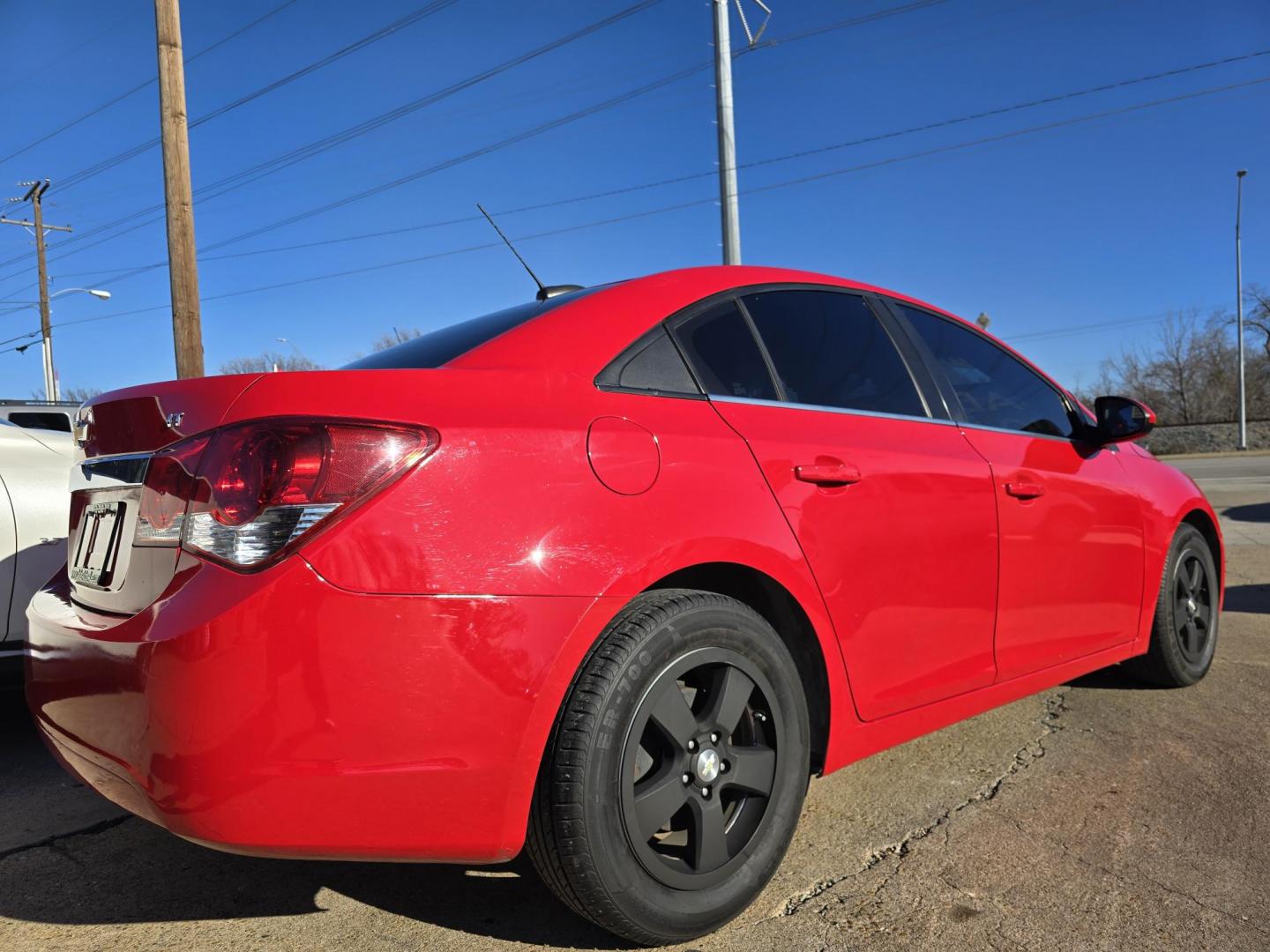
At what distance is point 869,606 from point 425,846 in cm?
123

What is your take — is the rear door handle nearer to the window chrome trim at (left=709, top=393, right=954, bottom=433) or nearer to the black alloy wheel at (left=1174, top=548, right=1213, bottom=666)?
the window chrome trim at (left=709, top=393, right=954, bottom=433)

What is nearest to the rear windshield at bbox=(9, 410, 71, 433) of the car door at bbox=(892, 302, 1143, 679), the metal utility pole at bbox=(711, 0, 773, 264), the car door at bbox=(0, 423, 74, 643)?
the car door at bbox=(0, 423, 74, 643)

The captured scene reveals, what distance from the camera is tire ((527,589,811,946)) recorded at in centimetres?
182

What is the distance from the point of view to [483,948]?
2027 millimetres

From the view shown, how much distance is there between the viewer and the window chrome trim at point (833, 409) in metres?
2.29

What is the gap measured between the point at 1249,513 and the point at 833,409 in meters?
10.6

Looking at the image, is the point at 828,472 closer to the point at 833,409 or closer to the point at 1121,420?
the point at 833,409

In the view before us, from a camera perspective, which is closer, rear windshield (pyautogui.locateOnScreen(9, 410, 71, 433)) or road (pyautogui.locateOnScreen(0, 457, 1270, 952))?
road (pyautogui.locateOnScreen(0, 457, 1270, 952))

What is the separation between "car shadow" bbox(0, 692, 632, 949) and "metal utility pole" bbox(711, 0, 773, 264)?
9.21m

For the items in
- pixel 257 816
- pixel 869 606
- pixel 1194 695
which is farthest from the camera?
pixel 1194 695

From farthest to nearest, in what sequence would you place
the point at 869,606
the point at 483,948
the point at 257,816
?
the point at 869,606 → the point at 483,948 → the point at 257,816

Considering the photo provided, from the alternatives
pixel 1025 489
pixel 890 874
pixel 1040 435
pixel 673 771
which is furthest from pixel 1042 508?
pixel 673 771

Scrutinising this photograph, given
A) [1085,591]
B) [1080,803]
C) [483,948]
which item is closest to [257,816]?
[483,948]

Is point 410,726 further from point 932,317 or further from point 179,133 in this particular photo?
point 179,133
